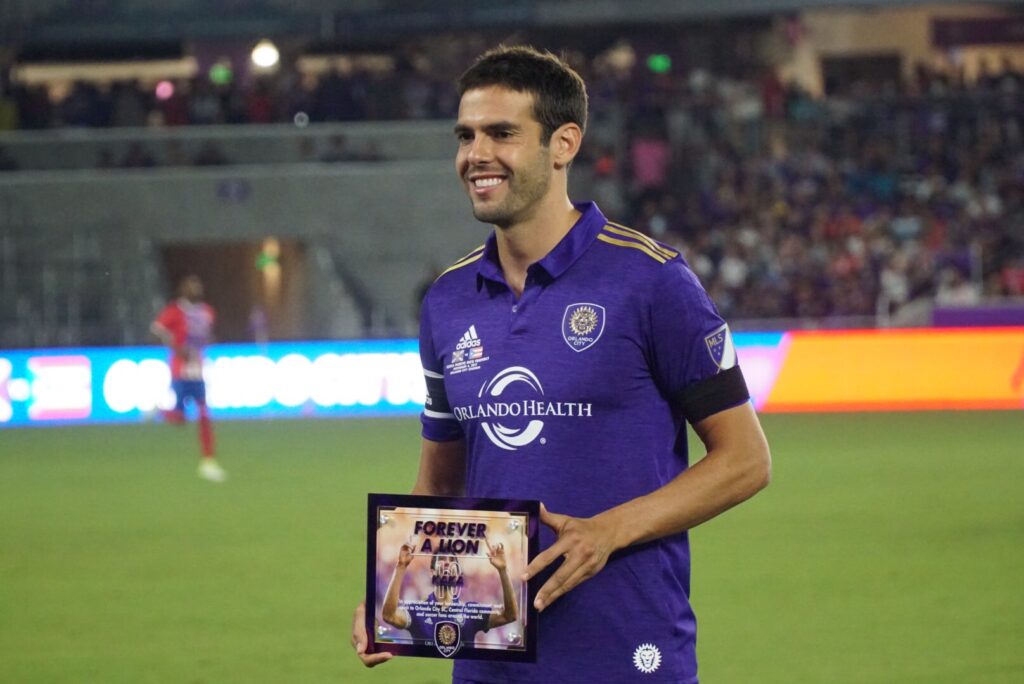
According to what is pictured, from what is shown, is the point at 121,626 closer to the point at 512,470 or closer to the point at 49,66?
the point at 512,470

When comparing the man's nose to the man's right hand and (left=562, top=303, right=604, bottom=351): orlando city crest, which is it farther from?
the man's right hand

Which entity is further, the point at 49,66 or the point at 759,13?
the point at 49,66

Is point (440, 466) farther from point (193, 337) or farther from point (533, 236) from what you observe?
point (193, 337)

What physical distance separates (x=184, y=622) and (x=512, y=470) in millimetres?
6356

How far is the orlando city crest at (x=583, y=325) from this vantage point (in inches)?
132

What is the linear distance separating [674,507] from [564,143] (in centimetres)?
80

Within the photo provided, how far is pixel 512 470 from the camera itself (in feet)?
11.2

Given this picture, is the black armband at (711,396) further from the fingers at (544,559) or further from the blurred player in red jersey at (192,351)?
the blurred player in red jersey at (192,351)

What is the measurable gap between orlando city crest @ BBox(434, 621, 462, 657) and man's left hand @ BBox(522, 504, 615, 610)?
184 millimetres

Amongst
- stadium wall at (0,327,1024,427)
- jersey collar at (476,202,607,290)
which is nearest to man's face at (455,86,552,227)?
jersey collar at (476,202,607,290)

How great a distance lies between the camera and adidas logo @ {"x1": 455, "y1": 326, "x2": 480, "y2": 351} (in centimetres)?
354

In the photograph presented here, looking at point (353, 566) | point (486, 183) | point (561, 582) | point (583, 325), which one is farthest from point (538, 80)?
point (353, 566)

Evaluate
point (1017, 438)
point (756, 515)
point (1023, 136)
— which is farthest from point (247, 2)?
point (756, 515)

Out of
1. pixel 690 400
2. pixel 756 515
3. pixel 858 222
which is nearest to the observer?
pixel 690 400
